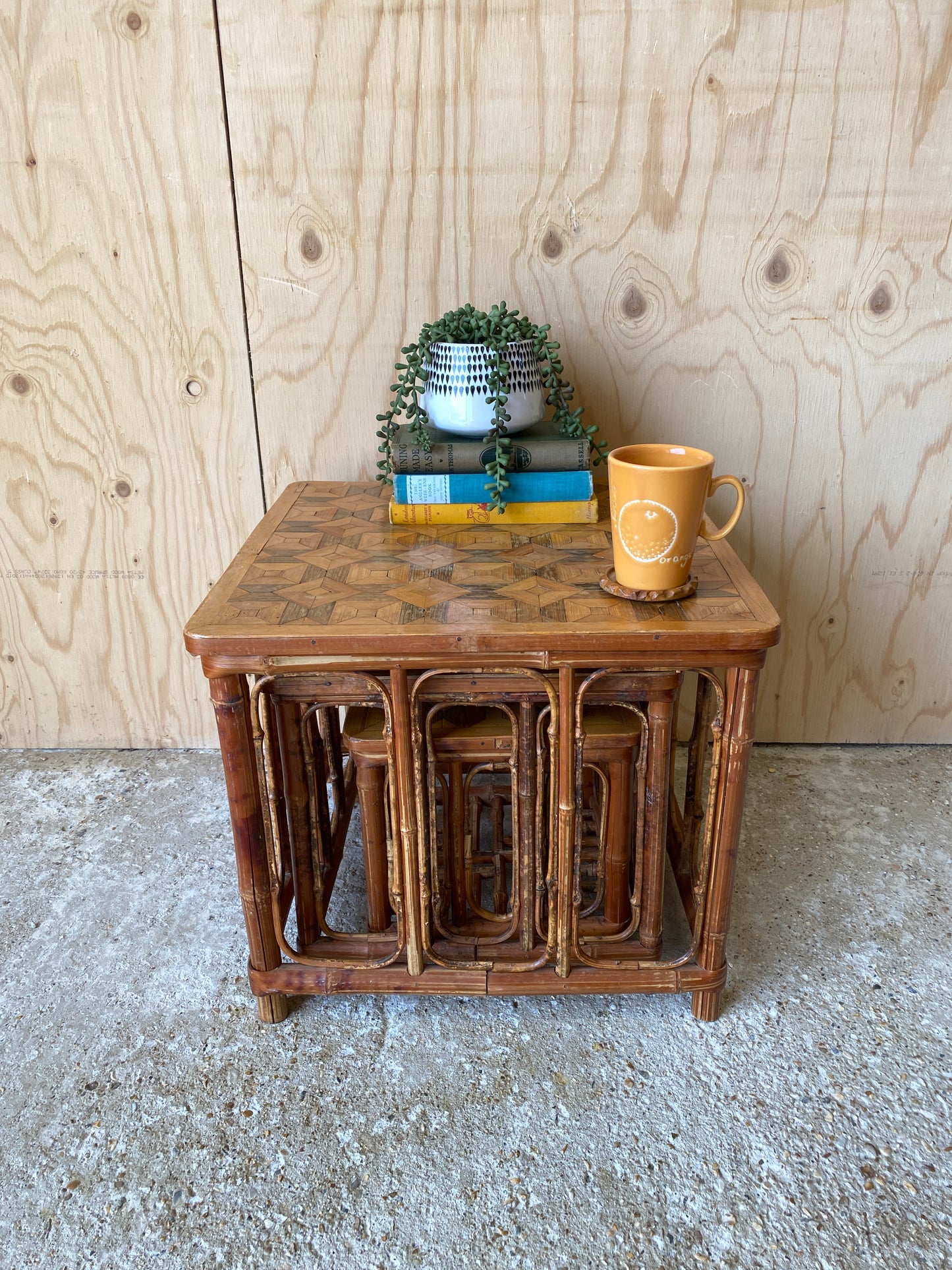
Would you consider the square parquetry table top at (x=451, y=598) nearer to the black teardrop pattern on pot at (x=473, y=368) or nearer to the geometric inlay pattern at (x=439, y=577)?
the geometric inlay pattern at (x=439, y=577)

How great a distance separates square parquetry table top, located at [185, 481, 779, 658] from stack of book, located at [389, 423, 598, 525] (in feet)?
0.07

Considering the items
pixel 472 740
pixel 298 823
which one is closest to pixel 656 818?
pixel 472 740

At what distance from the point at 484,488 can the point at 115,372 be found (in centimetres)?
78

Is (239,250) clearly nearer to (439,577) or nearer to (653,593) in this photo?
(439,577)

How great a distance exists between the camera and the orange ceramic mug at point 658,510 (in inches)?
40.9

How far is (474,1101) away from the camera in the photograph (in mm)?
1140

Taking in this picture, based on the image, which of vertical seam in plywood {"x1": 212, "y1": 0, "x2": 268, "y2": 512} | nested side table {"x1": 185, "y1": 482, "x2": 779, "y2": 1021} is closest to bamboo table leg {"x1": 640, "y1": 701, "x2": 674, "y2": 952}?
nested side table {"x1": 185, "y1": 482, "x2": 779, "y2": 1021}

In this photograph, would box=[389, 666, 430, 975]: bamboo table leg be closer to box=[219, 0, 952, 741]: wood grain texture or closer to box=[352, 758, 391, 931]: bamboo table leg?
box=[352, 758, 391, 931]: bamboo table leg

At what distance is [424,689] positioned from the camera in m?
1.11

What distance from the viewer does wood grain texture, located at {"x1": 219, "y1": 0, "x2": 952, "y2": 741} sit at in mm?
1424

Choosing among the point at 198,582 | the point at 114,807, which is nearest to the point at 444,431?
the point at 198,582

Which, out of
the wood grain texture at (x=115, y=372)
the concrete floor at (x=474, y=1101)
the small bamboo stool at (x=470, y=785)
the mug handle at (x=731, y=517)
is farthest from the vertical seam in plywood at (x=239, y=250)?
the mug handle at (x=731, y=517)

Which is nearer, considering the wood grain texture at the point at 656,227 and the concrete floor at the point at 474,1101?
the concrete floor at the point at 474,1101

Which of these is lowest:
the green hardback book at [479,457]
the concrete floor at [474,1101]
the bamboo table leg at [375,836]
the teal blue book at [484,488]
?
the concrete floor at [474,1101]
